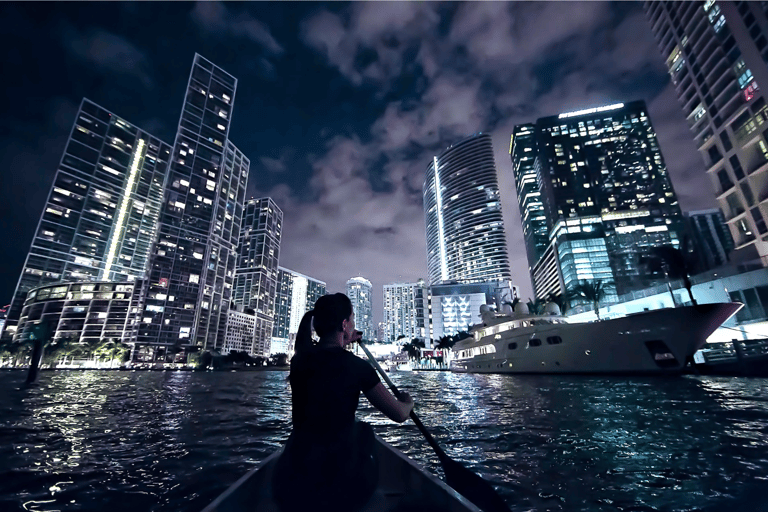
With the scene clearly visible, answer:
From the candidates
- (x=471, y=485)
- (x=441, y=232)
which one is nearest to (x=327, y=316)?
(x=471, y=485)

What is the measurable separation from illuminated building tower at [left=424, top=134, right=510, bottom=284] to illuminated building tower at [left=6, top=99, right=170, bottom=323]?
140331 mm

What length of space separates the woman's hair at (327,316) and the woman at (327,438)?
7.5 inches

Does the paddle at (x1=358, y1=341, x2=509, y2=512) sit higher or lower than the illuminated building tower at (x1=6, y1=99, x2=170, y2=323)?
lower

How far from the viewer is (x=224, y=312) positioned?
417 feet

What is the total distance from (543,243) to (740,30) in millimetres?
99392

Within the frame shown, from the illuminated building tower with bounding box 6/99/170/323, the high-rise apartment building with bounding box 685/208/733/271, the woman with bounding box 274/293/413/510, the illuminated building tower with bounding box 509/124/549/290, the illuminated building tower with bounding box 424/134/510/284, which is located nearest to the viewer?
the woman with bounding box 274/293/413/510

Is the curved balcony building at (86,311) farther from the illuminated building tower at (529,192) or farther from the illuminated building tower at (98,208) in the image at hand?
the illuminated building tower at (529,192)

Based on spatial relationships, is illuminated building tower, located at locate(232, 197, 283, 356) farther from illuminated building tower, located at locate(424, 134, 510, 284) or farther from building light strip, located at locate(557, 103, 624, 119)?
building light strip, located at locate(557, 103, 624, 119)

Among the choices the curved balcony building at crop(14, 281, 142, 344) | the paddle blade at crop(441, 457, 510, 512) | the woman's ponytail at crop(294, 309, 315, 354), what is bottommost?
the paddle blade at crop(441, 457, 510, 512)

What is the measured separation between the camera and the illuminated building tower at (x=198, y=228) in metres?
107

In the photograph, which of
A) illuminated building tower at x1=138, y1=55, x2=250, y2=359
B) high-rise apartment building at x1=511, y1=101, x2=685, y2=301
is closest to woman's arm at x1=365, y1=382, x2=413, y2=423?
high-rise apartment building at x1=511, y1=101, x2=685, y2=301

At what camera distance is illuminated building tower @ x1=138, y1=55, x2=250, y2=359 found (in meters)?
107

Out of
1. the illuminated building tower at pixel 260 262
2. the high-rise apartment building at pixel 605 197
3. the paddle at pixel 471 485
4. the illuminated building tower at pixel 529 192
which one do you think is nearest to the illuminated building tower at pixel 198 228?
the illuminated building tower at pixel 260 262

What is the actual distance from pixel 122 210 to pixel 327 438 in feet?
622
